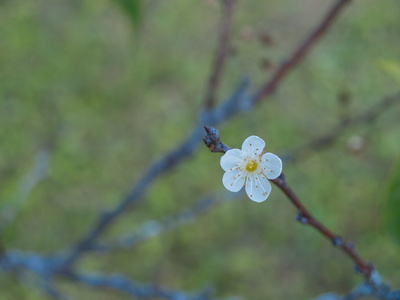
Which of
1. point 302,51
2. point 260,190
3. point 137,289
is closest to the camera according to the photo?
point 260,190

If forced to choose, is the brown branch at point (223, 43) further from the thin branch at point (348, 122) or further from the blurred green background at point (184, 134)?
the blurred green background at point (184, 134)

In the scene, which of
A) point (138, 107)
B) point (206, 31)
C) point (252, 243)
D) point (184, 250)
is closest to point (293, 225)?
point (252, 243)

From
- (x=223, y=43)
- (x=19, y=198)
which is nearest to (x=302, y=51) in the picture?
(x=223, y=43)

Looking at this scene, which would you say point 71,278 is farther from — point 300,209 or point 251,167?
point 300,209

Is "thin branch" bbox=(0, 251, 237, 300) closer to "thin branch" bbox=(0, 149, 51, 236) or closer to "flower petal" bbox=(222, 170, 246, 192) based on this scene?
"thin branch" bbox=(0, 149, 51, 236)

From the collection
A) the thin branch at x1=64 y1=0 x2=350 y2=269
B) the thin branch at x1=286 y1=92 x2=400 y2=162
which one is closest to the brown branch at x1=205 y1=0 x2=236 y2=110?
the thin branch at x1=64 y1=0 x2=350 y2=269

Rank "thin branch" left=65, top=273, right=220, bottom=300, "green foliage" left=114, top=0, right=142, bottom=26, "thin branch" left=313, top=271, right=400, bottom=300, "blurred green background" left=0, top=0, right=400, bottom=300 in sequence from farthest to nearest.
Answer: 1. "blurred green background" left=0, top=0, right=400, bottom=300
2. "thin branch" left=65, top=273, right=220, bottom=300
3. "green foliage" left=114, top=0, right=142, bottom=26
4. "thin branch" left=313, top=271, right=400, bottom=300

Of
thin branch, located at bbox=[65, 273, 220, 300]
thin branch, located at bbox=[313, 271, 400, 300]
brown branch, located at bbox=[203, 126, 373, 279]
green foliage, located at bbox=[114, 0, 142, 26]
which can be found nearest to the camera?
brown branch, located at bbox=[203, 126, 373, 279]

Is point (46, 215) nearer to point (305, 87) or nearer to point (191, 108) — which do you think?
point (191, 108)
